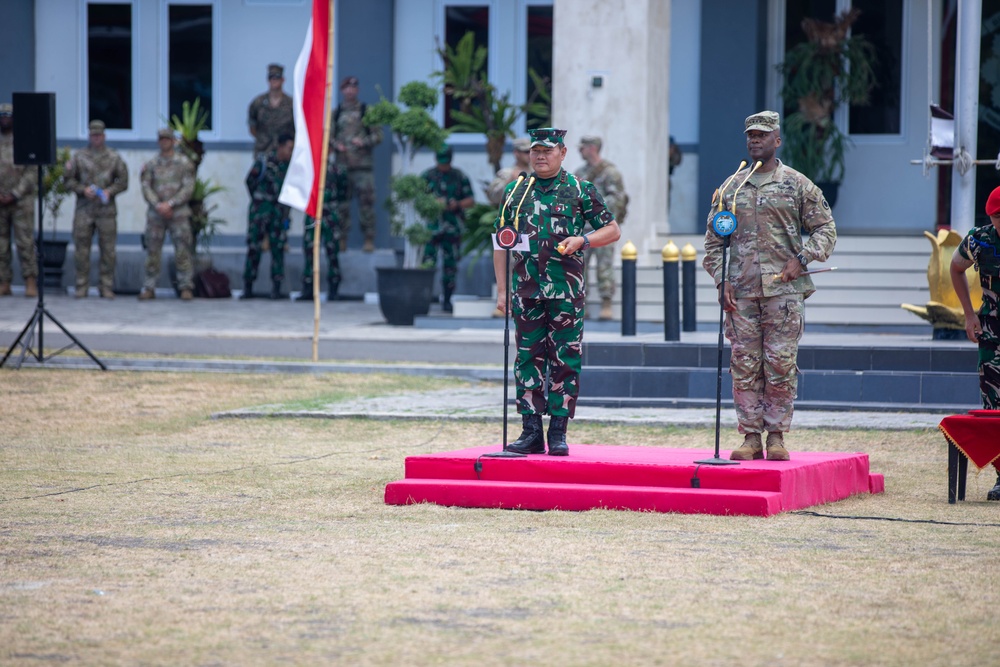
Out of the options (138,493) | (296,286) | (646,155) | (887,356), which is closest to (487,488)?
(138,493)

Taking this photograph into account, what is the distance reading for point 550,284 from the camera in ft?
26.2

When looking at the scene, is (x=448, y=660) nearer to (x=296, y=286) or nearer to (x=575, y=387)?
(x=575, y=387)

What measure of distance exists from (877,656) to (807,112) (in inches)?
651

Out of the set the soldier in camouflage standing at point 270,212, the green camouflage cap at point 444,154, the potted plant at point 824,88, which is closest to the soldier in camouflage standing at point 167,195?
the soldier in camouflage standing at point 270,212

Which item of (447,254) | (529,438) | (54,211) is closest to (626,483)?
(529,438)

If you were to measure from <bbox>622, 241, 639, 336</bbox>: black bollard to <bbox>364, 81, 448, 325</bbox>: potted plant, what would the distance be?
4.35 m

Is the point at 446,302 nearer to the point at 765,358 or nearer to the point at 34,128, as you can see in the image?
the point at 34,128

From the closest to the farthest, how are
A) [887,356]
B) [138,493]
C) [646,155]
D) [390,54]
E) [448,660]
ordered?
[448,660] → [138,493] → [887,356] → [646,155] → [390,54]

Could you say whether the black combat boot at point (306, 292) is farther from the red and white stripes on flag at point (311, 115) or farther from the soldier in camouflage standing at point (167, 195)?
the red and white stripes on flag at point (311, 115)

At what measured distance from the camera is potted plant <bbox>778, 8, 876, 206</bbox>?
20500 mm

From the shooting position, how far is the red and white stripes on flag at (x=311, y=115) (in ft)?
50.2

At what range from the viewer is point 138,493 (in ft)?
27.0

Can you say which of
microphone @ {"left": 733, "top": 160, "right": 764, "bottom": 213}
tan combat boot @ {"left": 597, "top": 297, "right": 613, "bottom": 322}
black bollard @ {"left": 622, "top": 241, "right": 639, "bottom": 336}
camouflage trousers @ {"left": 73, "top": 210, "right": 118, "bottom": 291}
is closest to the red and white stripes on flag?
black bollard @ {"left": 622, "top": 241, "right": 639, "bottom": 336}

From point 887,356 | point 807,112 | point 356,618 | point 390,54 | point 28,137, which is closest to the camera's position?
point 356,618
